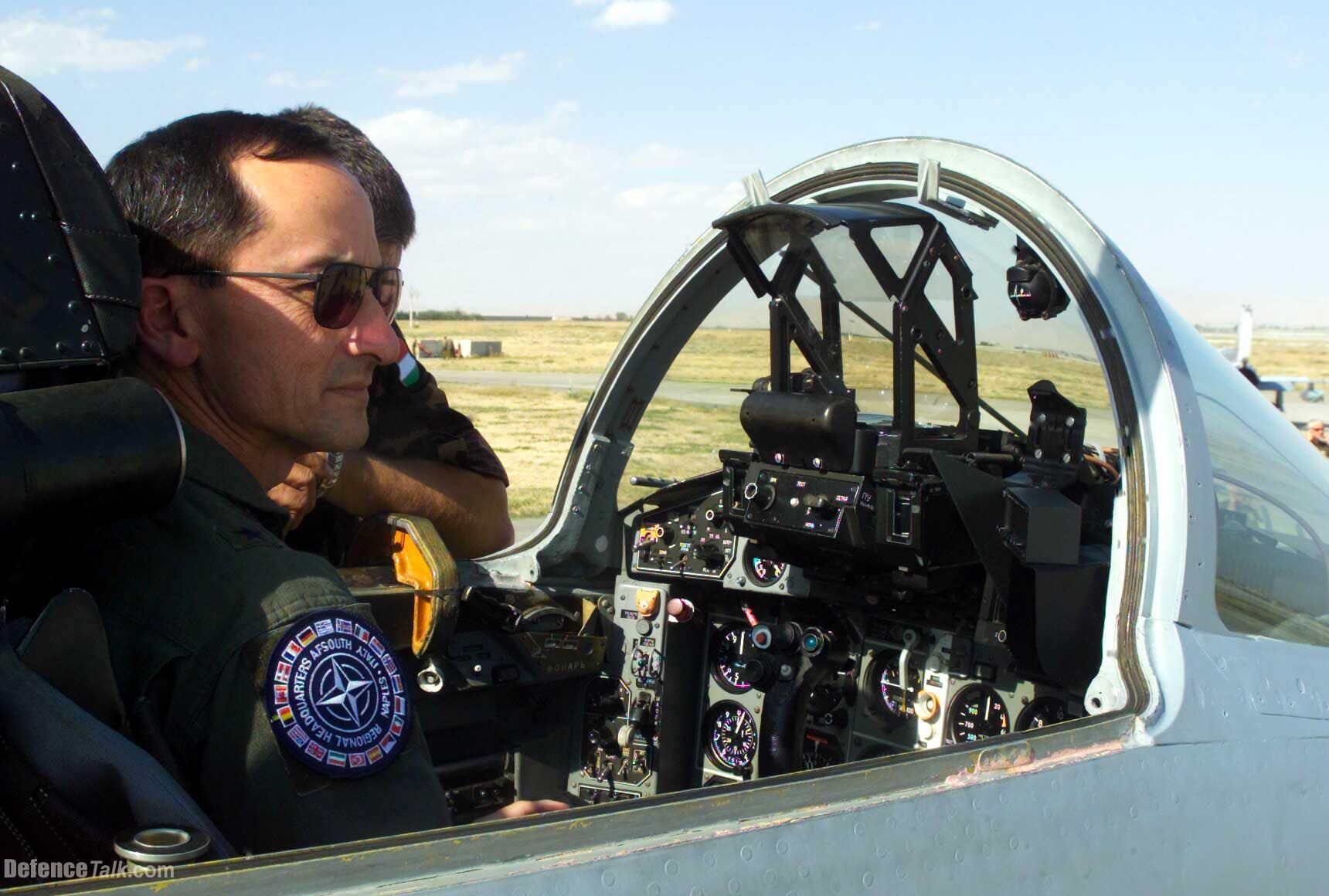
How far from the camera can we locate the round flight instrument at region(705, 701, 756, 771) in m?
3.06

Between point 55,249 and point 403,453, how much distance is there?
1484 millimetres

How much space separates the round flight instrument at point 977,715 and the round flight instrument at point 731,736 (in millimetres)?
566

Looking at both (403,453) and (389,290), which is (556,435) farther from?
(389,290)

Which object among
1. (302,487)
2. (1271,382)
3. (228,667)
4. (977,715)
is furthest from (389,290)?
(1271,382)

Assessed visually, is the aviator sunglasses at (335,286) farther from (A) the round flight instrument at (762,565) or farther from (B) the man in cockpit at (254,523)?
(A) the round flight instrument at (762,565)

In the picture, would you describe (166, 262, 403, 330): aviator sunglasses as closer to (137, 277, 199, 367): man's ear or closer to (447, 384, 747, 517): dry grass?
(137, 277, 199, 367): man's ear

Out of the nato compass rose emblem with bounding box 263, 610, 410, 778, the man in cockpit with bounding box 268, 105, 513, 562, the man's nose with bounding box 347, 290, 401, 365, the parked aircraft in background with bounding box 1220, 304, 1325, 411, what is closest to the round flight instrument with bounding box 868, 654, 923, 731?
the man in cockpit with bounding box 268, 105, 513, 562

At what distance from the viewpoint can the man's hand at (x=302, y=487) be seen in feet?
7.45

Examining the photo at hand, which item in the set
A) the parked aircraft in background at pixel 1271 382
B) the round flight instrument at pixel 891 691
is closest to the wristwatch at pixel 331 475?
the round flight instrument at pixel 891 691

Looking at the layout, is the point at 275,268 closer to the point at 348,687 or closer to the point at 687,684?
the point at 348,687

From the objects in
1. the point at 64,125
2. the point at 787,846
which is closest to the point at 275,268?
the point at 64,125

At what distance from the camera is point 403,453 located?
2.86 m

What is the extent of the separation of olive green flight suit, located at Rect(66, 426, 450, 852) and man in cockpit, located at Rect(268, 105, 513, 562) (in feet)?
3.86

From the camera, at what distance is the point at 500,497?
311cm
